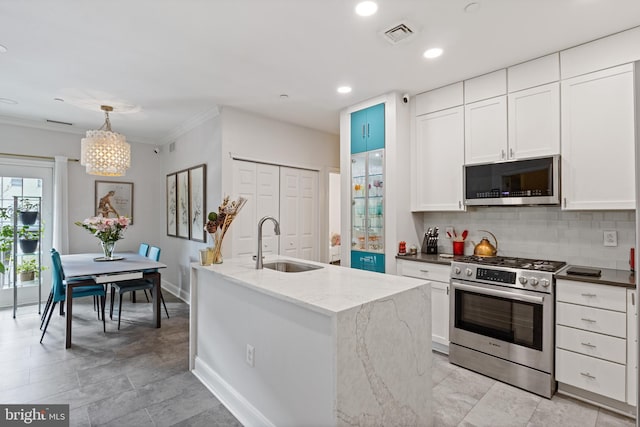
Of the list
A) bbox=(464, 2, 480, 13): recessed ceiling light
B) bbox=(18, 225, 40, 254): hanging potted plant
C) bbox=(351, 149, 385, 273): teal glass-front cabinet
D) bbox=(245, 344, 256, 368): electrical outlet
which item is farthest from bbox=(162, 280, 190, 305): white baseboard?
bbox=(464, 2, 480, 13): recessed ceiling light

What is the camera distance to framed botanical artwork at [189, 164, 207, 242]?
428cm

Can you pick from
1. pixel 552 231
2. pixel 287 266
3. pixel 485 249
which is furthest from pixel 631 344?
pixel 287 266

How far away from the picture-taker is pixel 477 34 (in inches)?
93.7

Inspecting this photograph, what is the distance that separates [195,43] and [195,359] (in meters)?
2.54

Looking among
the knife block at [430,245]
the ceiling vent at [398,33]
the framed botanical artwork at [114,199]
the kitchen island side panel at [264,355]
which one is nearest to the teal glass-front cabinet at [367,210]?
the knife block at [430,245]

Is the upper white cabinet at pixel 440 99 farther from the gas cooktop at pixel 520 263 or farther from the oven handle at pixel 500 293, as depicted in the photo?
the oven handle at pixel 500 293

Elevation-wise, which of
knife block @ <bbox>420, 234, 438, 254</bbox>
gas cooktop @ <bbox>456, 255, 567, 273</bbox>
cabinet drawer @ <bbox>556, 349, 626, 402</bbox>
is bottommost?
cabinet drawer @ <bbox>556, 349, 626, 402</bbox>

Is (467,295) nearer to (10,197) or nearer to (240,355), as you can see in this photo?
(240,355)

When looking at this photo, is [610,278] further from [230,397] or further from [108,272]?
[108,272]

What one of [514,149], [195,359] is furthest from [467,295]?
[195,359]

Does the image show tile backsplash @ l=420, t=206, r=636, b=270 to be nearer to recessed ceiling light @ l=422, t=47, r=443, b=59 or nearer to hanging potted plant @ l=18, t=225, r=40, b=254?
recessed ceiling light @ l=422, t=47, r=443, b=59

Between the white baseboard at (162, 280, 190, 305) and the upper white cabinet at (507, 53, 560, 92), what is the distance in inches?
188
